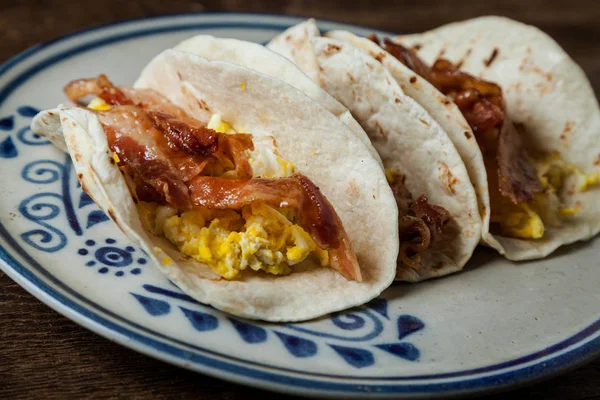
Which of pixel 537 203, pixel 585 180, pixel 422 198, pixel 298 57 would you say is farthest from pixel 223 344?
pixel 585 180

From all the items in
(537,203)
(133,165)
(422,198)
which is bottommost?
(537,203)

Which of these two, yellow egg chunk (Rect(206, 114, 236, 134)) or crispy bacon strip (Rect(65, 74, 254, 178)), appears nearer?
crispy bacon strip (Rect(65, 74, 254, 178))

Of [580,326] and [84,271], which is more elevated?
[84,271]

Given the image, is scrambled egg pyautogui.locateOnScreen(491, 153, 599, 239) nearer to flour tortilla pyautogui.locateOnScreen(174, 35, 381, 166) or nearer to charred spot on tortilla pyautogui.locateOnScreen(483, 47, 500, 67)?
charred spot on tortilla pyautogui.locateOnScreen(483, 47, 500, 67)

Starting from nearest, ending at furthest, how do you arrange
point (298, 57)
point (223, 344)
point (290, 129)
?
1. point (223, 344)
2. point (290, 129)
3. point (298, 57)

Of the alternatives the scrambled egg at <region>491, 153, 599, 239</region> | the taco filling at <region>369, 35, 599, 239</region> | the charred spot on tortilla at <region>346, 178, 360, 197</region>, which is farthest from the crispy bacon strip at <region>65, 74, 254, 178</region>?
the scrambled egg at <region>491, 153, 599, 239</region>

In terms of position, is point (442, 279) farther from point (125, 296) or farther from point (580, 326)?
point (125, 296)

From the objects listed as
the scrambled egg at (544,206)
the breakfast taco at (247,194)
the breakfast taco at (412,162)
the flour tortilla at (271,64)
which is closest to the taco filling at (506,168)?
the scrambled egg at (544,206)
